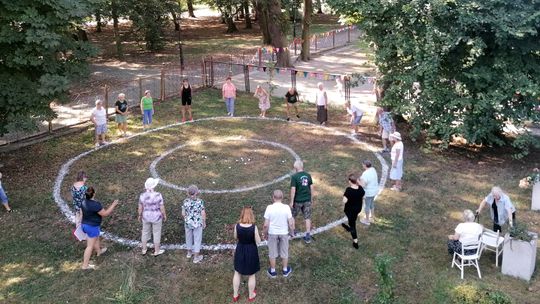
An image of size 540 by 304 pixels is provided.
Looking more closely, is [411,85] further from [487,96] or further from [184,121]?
[184,121]

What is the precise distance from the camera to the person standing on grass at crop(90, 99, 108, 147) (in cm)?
1555

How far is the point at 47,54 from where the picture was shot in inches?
529

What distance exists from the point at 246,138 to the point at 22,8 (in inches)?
298

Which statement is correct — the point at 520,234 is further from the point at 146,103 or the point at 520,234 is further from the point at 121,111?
the point at 146,103

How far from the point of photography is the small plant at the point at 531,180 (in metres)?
11.2

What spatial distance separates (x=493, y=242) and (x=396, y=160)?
3.26 m

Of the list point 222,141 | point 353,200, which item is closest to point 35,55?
point 222,141

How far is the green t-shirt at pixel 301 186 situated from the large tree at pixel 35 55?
24.4 ft

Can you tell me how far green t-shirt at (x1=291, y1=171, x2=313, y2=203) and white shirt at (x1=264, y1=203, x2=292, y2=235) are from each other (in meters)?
1.02

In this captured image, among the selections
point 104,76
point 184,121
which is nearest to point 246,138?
point 184,121

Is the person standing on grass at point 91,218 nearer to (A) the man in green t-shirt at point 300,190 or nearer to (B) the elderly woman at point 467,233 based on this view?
(A) the man in green t-shirt at point 300,190

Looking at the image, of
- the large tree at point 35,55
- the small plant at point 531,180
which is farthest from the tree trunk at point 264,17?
the small plant at point 531,180

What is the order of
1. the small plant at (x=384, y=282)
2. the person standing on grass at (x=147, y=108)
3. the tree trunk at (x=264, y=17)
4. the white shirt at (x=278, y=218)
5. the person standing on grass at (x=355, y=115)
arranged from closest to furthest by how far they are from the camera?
the small plant at (x=384, y=282) < the white shirt at (x=278, y=218) < the person standing on grass at (x=355, y=115) < the person standing on grass at (x=147, y=108) < the tree trunk at (x=264, y=17)

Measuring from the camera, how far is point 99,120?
15.7 meters
